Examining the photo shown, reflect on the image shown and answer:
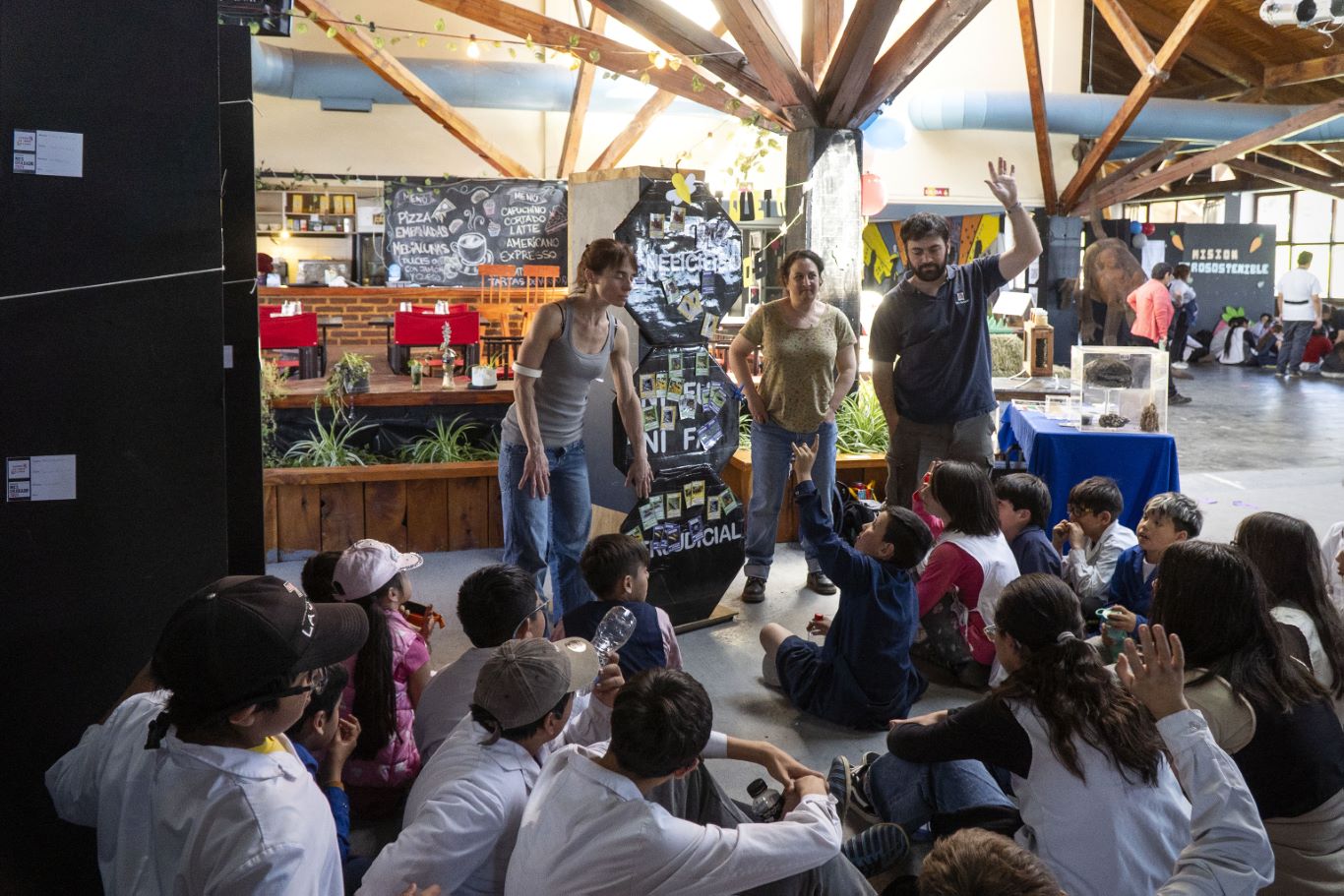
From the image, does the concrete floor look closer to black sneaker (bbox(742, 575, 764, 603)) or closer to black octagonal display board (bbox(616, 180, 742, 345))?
black sneaker (bbox(742, 575, 764, 603))

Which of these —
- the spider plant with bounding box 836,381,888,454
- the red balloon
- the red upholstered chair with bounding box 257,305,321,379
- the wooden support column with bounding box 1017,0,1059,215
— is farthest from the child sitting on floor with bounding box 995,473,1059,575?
the wooden support column with bounding box 1017,0,1059,215

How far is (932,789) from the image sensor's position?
272 centimetres

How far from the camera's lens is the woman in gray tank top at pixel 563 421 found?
399 centimetres

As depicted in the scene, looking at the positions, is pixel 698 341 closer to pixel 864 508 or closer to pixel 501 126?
pixel 864 508

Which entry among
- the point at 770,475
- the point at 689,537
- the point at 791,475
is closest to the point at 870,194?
the point at 791,475

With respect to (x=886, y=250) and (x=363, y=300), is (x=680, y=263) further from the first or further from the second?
(x=886, y=250)

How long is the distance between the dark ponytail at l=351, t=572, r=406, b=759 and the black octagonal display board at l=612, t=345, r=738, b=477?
5.64ft

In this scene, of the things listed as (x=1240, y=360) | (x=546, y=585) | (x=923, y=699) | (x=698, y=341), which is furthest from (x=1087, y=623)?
(x=1240, y=360)

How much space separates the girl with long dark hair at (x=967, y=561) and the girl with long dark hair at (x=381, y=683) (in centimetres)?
173

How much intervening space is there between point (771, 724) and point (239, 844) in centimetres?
237

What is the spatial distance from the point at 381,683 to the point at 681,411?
2.03 m

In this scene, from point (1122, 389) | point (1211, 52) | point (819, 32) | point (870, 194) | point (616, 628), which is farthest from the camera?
point (1211, 52)

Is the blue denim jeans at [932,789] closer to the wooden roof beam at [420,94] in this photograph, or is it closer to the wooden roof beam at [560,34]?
the wooden roof beam at [560,34]

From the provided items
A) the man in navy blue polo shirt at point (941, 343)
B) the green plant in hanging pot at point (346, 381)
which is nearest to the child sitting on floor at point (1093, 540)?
the man in navy blue polo shirt at point (941, 343)
